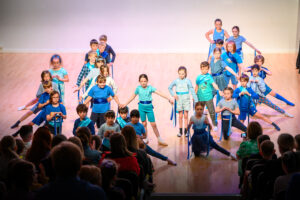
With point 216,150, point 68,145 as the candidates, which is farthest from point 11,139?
point 216,150

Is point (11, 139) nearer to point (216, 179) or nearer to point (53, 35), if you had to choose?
point (216, 179)

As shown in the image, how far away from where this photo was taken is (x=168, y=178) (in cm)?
535

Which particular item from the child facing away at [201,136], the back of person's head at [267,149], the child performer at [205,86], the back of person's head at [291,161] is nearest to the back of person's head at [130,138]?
the back of person's head at [267,149]

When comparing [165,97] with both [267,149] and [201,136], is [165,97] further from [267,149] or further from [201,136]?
[267,149]

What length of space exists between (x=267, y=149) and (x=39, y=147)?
2028 millimetres

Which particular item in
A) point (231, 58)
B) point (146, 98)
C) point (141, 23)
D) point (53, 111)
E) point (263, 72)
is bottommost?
point (53, 111)

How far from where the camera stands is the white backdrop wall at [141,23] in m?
12.3

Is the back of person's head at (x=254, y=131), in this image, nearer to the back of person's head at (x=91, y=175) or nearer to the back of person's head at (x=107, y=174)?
the back of person's head at (x=107, y=174)

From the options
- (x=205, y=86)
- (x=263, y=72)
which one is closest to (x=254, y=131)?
(x=205, y=86)

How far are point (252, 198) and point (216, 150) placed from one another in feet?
7.20

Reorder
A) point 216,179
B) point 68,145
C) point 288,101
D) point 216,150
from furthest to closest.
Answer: point 288,101
point 216,150
point 216,179
point 68,145

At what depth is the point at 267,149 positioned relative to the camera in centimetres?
405

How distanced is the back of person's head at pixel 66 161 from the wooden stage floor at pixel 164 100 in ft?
8.36

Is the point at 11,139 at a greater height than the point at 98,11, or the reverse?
the point at 98,11
